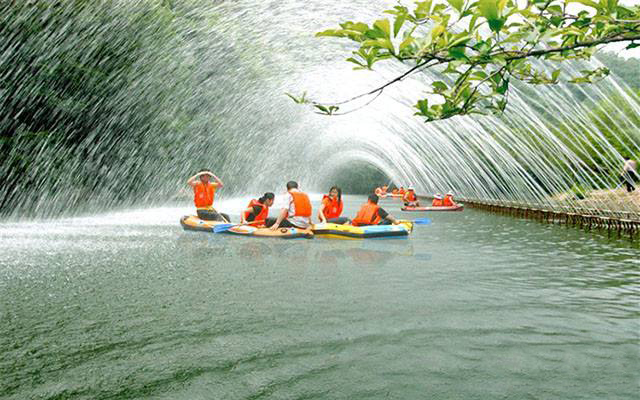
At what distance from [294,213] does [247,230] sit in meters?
1.47

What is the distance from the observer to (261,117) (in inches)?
1635

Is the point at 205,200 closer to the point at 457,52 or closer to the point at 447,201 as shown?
the point at 457,52

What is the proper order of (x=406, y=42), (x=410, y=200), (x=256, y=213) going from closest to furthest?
1. (x=406, y=42)
2. (x=256, y=213)
3. (x=410, y=200)

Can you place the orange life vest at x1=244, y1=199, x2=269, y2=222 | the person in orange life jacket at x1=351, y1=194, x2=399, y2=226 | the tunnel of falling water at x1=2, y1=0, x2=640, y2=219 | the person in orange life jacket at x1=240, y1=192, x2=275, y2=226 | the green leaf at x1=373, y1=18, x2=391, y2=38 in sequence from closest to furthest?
the green leaf at x1=373, y1=18, x2=391, y2=38 → the person in orange life jacket at x1=351, y1=194, x2=399, y2=226 → the person in orange life jacket at x1=240, y1=192, x2=275, y2=226 → the orange life vest at x1=244, y1=199, x2=269, y2=222 → the tunnel of falling water at x1=2, y1=0, x2=640, y2=219

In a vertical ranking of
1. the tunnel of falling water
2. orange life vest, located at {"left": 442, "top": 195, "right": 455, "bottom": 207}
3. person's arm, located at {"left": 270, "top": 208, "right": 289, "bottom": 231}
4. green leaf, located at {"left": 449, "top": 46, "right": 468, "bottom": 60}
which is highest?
the tunnel of falling water

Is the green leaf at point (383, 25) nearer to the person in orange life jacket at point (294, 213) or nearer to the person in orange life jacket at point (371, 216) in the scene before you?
the person in orange life jacket at point (294, 213)

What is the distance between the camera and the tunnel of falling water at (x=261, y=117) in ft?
73.9

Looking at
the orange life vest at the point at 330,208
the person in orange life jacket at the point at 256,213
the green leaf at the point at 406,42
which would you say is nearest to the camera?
the green leaf at the point at 406,42

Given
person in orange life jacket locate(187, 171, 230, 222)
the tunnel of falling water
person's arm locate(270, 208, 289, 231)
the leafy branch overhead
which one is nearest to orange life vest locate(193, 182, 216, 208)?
person in orange life jacket locate(187, 171, 230, 222)

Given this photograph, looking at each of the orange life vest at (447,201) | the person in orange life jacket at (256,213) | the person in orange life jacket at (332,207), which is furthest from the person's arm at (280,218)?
the orange life vest at (447,201)

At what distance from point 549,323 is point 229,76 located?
28.1 meters

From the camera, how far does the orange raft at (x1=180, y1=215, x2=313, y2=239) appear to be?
17.5m

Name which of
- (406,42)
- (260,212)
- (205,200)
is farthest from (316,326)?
(205,200)

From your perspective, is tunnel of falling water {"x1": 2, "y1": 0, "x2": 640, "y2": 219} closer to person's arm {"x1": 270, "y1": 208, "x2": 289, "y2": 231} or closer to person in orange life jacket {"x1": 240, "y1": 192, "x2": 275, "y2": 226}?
person's arm {"x1": 270, "y1": 208, "x2": 289, "y2": 231}
